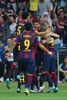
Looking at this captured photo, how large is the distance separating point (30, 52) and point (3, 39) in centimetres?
913

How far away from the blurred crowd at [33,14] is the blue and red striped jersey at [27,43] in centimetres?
827

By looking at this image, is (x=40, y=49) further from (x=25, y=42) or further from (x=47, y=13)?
(x=47, y=13)

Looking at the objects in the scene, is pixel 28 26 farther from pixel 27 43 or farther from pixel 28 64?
pixel 28 64

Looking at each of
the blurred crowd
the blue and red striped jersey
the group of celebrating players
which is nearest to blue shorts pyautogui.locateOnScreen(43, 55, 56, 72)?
the group of celebrating players

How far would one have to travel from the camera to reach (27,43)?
1750 cm

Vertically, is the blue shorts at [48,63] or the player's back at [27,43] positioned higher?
the player's back at [27,43]

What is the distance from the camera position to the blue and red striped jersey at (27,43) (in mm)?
17484

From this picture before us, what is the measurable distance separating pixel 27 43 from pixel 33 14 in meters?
10.4

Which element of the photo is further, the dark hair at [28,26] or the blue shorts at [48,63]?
the blue shorts at [48,63]

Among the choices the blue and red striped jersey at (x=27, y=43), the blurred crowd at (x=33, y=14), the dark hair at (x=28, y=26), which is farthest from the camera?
the blurred crowd at (x=33, y=14)

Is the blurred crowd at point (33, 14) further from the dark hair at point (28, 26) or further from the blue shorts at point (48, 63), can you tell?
the dark hair at point (28, 26)

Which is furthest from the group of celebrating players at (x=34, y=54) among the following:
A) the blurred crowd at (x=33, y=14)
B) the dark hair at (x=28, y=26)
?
the blurred crowd at (x=33, y=14)

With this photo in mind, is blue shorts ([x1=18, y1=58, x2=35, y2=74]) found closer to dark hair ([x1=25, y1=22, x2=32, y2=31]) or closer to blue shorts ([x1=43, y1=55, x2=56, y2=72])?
dark hair ([x1=25, y1=22, x2=32, y2=31])

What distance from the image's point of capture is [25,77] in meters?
17.9
